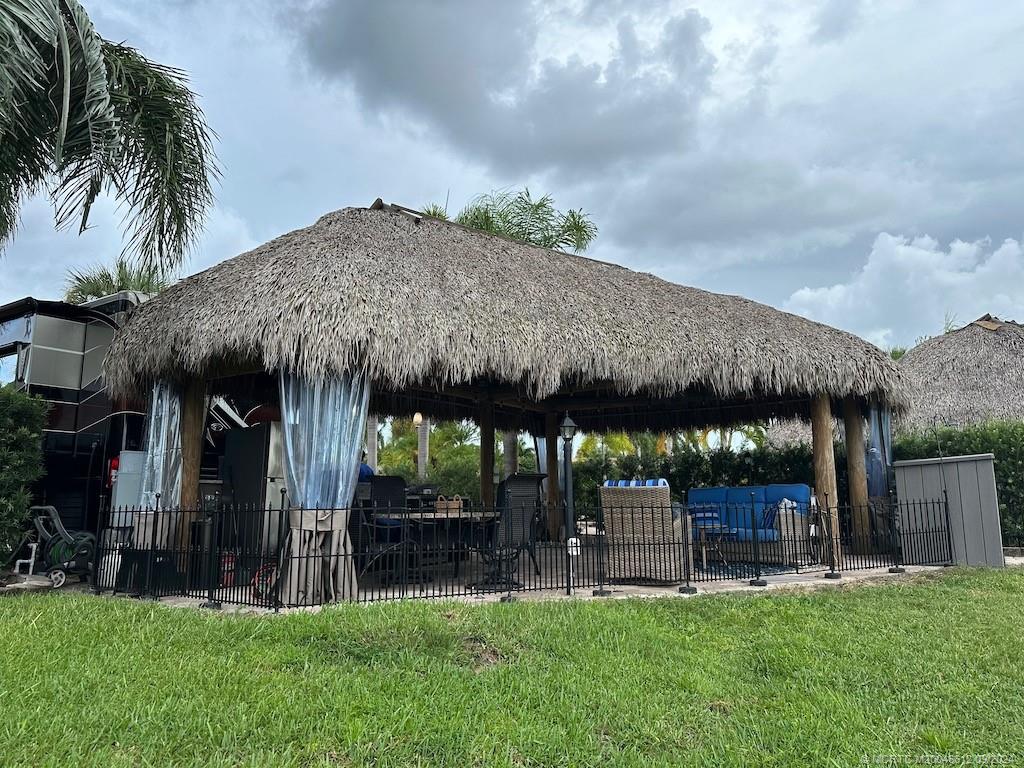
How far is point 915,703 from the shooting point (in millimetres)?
4051

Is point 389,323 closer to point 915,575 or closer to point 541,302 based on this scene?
point 541,302

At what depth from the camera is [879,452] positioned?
11242 mm

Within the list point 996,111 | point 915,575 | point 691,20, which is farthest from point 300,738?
point 996,111

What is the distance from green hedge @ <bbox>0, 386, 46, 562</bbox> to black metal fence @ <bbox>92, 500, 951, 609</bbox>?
1064mm

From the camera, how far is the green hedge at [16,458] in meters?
8.22

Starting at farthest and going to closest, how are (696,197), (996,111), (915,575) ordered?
(696,197) → (996,111) → (915,575)

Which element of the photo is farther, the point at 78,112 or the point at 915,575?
the point at 915,575

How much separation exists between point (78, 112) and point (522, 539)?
6377 millimetres

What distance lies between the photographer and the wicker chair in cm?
773

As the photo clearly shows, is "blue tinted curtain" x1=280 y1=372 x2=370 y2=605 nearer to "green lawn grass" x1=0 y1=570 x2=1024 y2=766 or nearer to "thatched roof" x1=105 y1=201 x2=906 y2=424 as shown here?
"thatched roof" x1=105 y1=201 x2=906 y2=424

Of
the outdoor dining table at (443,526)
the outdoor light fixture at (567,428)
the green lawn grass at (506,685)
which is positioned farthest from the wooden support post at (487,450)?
the green lawn grass at (506,685)

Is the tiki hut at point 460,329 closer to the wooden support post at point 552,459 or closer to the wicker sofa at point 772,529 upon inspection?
the wicker sofa at point 772,529

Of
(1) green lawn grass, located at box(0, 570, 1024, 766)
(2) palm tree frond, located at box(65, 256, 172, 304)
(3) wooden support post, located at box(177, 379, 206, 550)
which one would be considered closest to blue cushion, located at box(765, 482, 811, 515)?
(1) green lawn grass, located at box(0, 570, 1024, 766)

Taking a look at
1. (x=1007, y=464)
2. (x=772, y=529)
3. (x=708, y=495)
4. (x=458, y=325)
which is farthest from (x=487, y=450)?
(x=1007, y=464)
